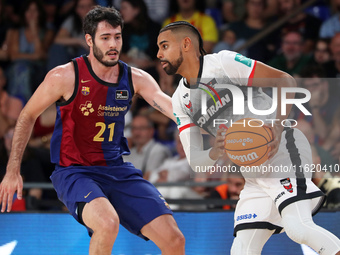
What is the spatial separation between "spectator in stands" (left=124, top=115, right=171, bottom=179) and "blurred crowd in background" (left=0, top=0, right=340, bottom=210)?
0.01m

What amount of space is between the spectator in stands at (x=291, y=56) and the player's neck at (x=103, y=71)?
338cm

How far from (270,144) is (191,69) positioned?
84 centimetres

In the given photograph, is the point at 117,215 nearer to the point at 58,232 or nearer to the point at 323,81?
the point at 58,232

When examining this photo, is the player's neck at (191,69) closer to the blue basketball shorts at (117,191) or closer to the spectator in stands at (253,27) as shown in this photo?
the blue basketball shorts at (117,191)

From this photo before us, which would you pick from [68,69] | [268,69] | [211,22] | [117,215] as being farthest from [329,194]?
[211,22]

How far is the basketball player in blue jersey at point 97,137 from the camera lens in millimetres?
4492

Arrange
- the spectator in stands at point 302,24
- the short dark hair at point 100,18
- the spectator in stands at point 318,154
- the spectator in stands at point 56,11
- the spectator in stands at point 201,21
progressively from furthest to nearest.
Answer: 1. the spectator in stands at point 56,11
2. the spectator in stands at point 201,21
3. the spectator in stands at point 302,24
4. the spectator in stands at point 318,154
5. the short dark hair at point 100,18

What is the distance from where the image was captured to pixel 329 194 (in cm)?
564

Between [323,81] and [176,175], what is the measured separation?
202cm

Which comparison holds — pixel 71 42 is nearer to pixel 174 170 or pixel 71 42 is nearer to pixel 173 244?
pixel 174 170

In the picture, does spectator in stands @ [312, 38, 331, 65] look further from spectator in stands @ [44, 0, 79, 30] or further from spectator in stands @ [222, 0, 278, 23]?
spectator in stands @ [44, 0, 79, 30]

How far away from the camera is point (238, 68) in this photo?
4.38m

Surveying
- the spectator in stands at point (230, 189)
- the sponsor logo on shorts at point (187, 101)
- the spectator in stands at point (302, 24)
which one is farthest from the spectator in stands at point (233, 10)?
the sponsor logo on shorts at point (187, 101)

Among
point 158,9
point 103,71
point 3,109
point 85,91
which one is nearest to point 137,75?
point 103,71
